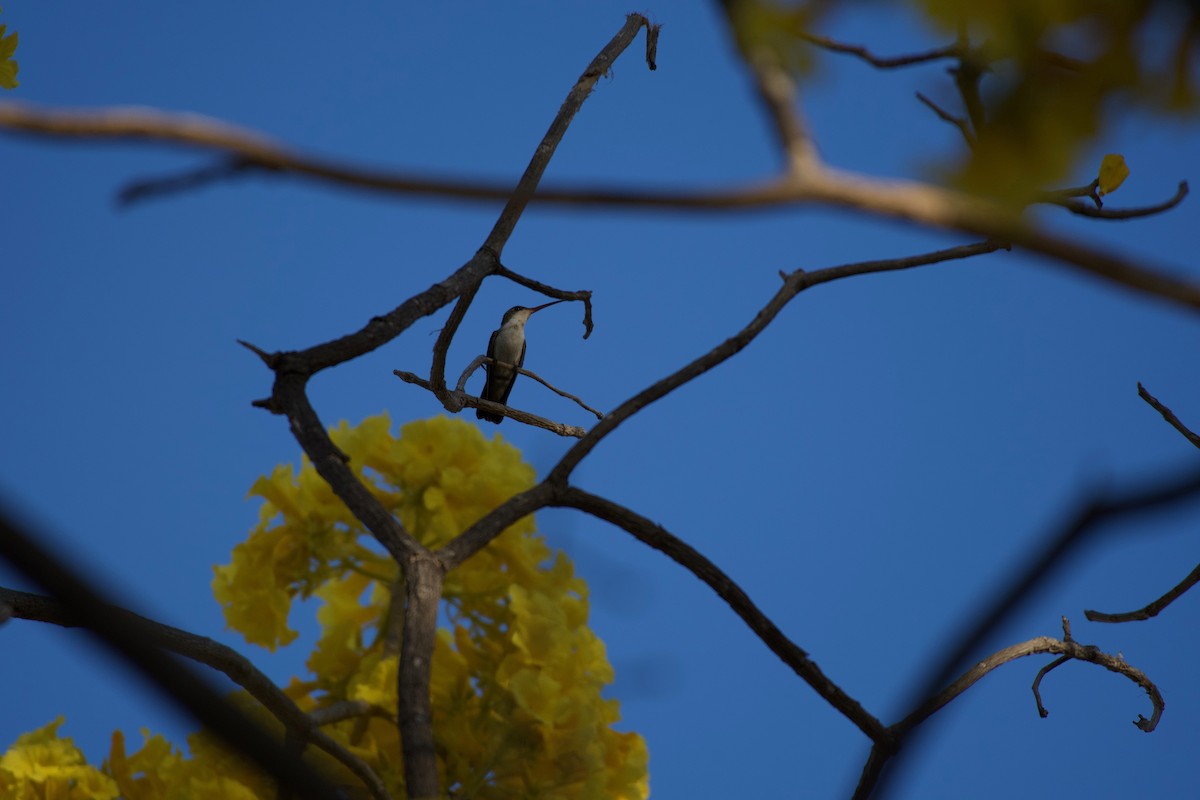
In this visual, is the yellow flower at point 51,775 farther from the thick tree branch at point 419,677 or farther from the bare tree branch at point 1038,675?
the bare tree branch at point 1038,675

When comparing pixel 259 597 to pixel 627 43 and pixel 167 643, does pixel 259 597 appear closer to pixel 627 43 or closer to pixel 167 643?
pixel 167 643

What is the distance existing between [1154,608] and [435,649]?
80cm

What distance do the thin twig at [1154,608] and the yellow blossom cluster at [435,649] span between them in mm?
541

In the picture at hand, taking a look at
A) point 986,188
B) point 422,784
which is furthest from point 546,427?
point 986,188

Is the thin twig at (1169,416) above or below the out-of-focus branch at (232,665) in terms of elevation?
above

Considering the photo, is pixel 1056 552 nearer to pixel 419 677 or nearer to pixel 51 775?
pixel 419 677

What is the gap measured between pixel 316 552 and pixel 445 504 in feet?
0.57

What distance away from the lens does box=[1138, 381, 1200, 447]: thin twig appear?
4.28ft

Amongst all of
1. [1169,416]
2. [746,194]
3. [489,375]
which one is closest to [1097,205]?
[1169,416]

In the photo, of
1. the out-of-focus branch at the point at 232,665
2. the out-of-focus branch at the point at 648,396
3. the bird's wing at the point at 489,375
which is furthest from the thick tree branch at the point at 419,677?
the bird's wing at the point at 489,375

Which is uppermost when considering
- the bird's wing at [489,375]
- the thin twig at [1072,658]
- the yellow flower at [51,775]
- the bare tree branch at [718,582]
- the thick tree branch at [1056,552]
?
the bird's wing at [489,375]

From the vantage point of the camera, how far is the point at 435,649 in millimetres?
1365

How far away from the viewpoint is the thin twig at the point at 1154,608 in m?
1.10

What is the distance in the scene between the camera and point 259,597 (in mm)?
1491
